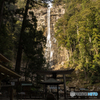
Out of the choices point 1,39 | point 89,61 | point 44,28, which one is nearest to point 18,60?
point 1,39

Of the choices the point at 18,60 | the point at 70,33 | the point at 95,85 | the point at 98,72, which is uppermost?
the point at 70,33

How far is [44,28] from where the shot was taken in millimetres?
49312

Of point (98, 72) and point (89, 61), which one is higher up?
point (89, 61)

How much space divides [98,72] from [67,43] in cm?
1124

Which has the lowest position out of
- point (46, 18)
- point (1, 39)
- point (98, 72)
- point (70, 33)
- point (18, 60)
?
point (98, 72)

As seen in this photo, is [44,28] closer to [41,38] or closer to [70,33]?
[70,33]

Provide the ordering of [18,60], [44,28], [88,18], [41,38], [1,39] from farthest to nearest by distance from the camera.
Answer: [44,28] < [88,18] < [41,38] < [18,60] < [1,39]

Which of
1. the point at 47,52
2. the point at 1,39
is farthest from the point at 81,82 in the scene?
the point at 47,52

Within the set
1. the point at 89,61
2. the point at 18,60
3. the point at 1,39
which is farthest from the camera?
the point at 89,61

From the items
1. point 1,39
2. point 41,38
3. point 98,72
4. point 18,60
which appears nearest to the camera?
point 1,39

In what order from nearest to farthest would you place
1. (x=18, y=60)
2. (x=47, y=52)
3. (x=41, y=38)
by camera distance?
(x=18, y=60), (x=41, y=38), (x=47, y=52)

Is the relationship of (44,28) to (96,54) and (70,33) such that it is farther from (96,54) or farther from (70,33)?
(96,54)

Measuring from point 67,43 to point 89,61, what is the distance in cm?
863

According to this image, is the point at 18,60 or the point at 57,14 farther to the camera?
the point at 57,14
